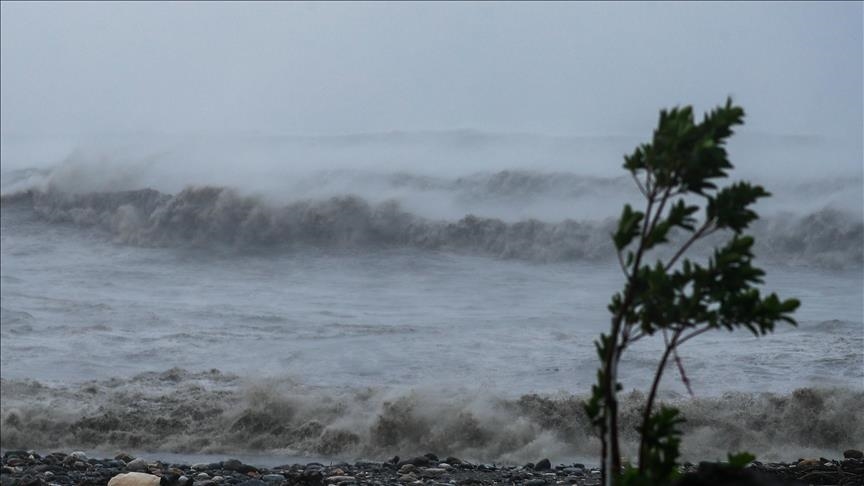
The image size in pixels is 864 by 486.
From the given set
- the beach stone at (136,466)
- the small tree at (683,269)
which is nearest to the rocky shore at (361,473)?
the beach stone at (136,466)

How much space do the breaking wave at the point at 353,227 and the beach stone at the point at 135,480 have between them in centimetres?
1544

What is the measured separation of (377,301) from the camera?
61.6 ft

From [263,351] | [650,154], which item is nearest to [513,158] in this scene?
[263,351]

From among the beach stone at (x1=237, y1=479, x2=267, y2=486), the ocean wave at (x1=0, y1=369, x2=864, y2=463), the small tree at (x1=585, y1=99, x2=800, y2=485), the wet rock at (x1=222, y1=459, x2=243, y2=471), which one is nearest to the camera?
the small tree at (x1=585, y1=99, x2=800, y2=485)

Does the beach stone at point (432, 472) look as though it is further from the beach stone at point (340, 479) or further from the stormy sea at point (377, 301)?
the stormy sea at point (377, 301)

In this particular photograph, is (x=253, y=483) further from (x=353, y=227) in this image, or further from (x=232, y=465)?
(x=353, y=227)

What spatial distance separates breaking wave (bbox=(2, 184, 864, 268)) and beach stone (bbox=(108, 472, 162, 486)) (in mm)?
15435

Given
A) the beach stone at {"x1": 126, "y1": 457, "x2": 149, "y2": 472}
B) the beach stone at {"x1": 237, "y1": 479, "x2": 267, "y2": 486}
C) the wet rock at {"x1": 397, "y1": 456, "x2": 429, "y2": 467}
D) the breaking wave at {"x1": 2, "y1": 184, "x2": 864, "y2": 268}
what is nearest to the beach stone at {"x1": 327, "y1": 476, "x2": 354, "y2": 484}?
the beach stone at {"x1": 237, "y1": 479, "x2": 267, "y2": 486}

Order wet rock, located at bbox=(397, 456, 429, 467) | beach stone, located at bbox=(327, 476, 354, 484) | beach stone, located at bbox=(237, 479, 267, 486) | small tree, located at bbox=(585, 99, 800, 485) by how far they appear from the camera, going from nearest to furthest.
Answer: small tree, located at bbox=(585, 99, 800, 485)
beach stone, located at bbox=(237, 479, 267, 486)
beach stone, located at bbox=(327, 476, 354, 484)
wet rock, located at bbox=(397, 456, 429, 467)


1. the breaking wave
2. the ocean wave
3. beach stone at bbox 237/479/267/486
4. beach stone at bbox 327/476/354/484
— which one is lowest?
the ocean wave

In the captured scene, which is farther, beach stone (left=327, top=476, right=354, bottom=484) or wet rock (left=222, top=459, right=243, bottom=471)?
wet rock (left=222, top=459, right=243, bottom=471)

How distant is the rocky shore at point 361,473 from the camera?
6773 mm

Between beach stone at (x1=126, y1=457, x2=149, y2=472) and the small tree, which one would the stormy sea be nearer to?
beach stone at (x1=126, y1=457, x2=149, y2=472)

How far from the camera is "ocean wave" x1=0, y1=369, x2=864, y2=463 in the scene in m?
9.52
